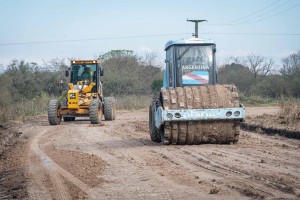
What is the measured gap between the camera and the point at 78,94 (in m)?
25.6

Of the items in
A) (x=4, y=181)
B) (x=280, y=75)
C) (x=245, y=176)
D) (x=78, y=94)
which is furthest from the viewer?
(x=280, y=75)

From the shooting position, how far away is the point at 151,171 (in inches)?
382

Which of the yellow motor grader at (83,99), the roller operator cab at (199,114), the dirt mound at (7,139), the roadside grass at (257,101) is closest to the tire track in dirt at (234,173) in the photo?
the roller operator cab at (199,114)

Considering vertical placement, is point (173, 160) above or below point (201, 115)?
below

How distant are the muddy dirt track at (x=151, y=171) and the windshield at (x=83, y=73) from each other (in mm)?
11887

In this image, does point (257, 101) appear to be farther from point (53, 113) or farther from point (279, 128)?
point (279, 128)

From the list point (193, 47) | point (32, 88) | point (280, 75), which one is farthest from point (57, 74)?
point (193, 47)

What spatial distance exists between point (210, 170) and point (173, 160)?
1.57m

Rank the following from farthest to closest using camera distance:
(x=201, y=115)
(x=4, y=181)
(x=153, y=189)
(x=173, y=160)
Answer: (x=201, y=115) → (x=173, y=160) → (x=4, y=181) → (x=153, y=189)

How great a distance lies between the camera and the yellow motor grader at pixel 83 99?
81.6ft

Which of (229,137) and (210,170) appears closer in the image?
(210,170)

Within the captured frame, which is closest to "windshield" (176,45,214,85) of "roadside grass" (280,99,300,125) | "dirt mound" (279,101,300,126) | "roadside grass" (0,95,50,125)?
"dirt mound" (279,101,300,126)

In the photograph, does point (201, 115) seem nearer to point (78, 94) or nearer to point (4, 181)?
point (4, 181)

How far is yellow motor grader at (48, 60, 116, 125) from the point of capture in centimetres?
2488
